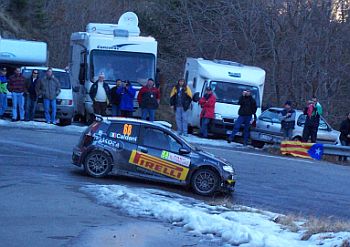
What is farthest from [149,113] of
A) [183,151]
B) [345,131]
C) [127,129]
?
[183,151]

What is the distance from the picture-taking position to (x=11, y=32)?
4916 centimetres

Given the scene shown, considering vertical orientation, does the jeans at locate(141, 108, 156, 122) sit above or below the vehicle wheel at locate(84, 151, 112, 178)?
above

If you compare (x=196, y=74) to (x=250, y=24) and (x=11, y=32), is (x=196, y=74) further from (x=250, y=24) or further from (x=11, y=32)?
(x=11, y=32)

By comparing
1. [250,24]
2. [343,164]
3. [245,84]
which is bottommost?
[343,164]

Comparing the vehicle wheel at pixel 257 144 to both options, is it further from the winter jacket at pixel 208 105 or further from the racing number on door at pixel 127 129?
the racing number on door at pixel 127 129

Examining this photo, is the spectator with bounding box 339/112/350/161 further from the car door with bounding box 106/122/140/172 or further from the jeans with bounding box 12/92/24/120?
the car door with bounding box 106/122/140/172

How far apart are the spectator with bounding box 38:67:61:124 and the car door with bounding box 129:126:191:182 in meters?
10.5

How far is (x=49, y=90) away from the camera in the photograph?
26.0 metres

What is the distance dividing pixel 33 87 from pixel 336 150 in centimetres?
1022

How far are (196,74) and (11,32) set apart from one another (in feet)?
76.8

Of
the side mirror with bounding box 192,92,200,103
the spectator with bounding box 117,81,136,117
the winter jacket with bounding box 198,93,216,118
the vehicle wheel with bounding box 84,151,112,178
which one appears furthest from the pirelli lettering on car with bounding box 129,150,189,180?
the side mirror with bounding box 192,92,200,103

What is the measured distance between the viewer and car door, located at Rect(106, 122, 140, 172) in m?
16.1

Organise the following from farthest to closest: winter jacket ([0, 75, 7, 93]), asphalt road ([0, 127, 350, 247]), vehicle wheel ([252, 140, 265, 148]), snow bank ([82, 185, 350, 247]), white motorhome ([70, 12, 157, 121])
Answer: white motorhome ([70, 12, 157, 121]), vehicle wheel ([252, 140, 265, 148]), winter jacket ([0, 75, 7, 93]), asphalt road ([0, 127, 350, 247]), snow bank ([82, 185, 350, 247])

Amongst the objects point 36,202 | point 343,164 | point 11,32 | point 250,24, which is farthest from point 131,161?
point 11,32
